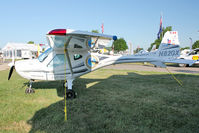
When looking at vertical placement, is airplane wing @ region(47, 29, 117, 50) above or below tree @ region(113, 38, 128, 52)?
below

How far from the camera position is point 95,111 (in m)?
4.23

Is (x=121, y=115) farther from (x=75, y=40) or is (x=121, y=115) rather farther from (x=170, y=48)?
(x=170, y=48)

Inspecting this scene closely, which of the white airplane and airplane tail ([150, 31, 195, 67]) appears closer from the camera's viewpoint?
the white airplane

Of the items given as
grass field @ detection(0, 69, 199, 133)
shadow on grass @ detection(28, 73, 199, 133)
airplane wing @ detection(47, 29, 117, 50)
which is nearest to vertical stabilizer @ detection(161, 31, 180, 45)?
grass field @ detection(0, 69, 199, 133)

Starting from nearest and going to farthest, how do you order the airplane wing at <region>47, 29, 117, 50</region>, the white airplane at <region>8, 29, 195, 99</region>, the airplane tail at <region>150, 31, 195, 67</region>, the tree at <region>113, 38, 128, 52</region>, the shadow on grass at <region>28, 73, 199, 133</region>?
the shadow on grass at <region>28, 73, 199, 133</region>
the airplane wing at <region>47, 29, 117, 50</region>
the white airplane at <region>8, 29, 195, 99</region>
the airplane tail at <region>150, 31, 195, 67</region>
the tree at <region>113, 38, 128, 52</region>

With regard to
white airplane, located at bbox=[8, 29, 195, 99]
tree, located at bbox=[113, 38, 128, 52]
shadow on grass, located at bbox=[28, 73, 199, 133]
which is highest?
tree, located at bbox=[113, 38, 128, 52]

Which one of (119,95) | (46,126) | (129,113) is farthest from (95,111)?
(119,95)

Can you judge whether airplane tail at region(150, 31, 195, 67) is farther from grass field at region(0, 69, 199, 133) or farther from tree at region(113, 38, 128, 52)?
tree at region(113, 38, 128, 52)

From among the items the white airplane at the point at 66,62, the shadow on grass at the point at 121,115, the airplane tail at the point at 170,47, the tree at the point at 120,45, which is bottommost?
the shadow on grass at the point at 121,115

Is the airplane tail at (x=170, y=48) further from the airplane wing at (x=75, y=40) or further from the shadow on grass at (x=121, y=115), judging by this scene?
the airplane wing at (x=75, y=40)

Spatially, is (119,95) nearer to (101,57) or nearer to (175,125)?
(101,57)

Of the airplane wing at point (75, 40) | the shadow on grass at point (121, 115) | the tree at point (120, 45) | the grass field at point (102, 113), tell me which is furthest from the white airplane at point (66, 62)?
the tree at point (120, 45)

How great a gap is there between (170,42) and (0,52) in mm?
67978

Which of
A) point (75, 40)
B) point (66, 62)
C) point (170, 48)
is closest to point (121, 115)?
point (75, 40)
